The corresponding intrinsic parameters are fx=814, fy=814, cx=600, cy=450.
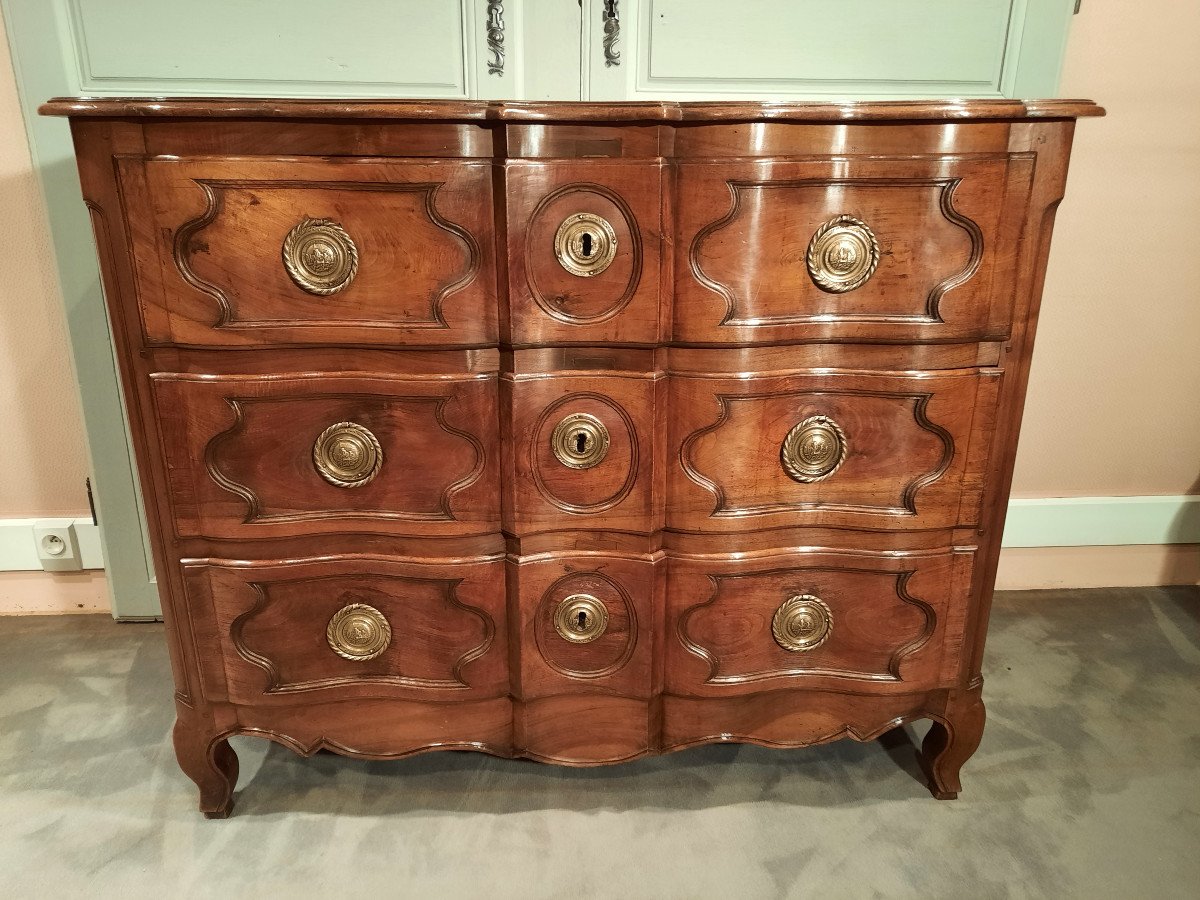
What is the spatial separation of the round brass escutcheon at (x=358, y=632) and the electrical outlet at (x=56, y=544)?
1.14 metres

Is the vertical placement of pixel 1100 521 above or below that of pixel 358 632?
below

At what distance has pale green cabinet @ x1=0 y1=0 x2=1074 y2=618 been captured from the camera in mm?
1639

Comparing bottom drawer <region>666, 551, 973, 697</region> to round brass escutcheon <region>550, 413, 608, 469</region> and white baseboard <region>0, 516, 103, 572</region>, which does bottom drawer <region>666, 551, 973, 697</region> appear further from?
white baseboard <region>0, 516, 103, 572</region>

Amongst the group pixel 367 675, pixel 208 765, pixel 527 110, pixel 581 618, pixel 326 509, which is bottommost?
pixel 208 765

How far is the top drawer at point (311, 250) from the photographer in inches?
42.9

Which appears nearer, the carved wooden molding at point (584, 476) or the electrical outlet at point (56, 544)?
the carved wooden molding at point (584, 476)

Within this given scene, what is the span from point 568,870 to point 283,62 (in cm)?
164

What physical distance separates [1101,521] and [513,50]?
192 cm

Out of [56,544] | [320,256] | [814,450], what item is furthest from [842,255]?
[56,544]

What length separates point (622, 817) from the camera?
1.46 metres

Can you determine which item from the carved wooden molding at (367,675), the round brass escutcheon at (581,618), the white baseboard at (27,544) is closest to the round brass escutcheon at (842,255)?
the round brass escutcheon at (581,618)

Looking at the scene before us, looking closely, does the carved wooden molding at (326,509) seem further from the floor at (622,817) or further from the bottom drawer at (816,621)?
the floor at (622,817)

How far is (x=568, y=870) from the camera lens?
1.35 metres

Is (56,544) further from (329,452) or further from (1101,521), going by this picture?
(1101,521)
